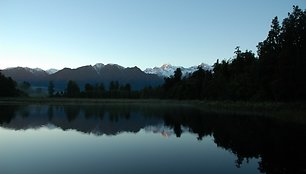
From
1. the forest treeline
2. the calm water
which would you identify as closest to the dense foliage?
the forest treeline

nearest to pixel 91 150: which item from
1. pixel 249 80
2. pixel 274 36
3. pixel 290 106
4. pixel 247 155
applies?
pixel 247 155

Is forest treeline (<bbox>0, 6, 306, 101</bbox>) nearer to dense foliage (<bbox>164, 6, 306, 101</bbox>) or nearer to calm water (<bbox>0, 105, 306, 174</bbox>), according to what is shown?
dense foliage (<bbox>164, 6, 306, 101</bbox>)

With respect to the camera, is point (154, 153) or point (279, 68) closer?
point (154, 153)

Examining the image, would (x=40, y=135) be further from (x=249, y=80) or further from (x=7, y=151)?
(x=249, y=80)

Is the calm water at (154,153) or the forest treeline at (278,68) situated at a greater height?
the forest treeline at (278,68)

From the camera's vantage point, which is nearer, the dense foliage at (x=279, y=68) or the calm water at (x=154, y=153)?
the calm water at (x=154, y=153)

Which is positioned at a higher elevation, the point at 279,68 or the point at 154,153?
the point at 279,68

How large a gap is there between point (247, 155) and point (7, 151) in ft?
46.7

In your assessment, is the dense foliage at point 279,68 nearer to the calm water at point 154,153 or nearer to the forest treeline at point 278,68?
the forest treeline at point 278,68

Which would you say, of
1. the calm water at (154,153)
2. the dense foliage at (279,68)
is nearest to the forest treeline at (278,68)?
the dense foliage at (279,68)

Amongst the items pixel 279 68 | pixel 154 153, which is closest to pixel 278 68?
pixel 279 68

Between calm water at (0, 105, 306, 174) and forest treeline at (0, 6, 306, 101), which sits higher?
forest treeline at (0, 6, 306, 101)

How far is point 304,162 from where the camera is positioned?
19.2 meters

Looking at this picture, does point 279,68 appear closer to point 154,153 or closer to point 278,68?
point 278,68
